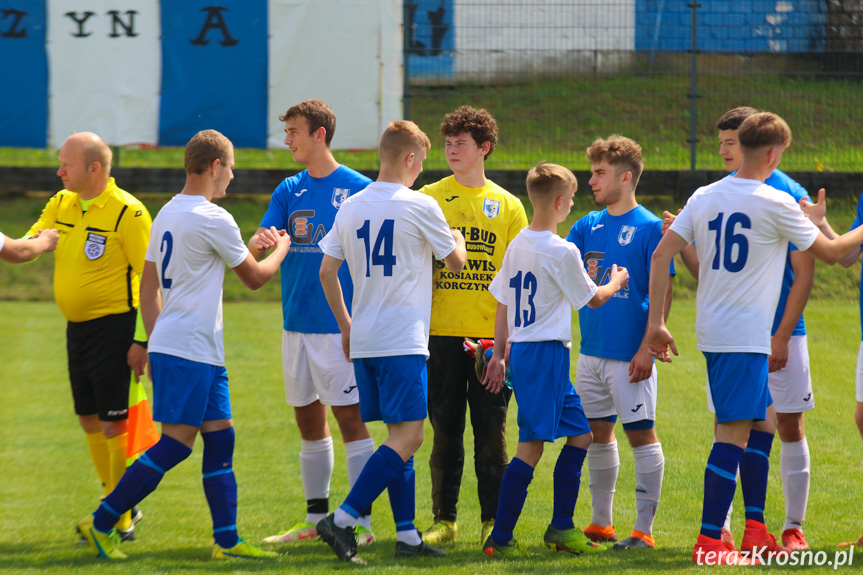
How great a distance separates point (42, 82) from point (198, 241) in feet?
33.2

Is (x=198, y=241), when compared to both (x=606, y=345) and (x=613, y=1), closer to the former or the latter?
(x=606, y=345)

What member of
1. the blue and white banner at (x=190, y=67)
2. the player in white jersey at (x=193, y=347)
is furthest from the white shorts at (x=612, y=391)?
the blue and white banner at (x=190, y=67)

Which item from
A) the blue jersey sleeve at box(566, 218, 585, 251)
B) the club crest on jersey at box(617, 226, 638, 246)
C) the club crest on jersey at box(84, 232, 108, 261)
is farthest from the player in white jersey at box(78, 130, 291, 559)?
the club crest on jersey at box(617, 226, 638, 246)

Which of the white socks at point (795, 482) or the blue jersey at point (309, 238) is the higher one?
the blue jersey at point (309, 238)

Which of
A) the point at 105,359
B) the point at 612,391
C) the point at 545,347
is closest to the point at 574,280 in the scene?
the point at 545,347

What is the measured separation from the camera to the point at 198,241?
390cm

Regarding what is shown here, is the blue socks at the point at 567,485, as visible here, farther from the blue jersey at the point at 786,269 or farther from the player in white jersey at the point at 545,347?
the blue jersey at the point at 786,269

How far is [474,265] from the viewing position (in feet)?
14.7

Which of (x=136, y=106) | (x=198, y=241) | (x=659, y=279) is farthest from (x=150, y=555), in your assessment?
(x=136, y=106)

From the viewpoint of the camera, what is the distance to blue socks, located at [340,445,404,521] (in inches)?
151

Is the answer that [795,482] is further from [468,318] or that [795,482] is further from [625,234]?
[468,318]

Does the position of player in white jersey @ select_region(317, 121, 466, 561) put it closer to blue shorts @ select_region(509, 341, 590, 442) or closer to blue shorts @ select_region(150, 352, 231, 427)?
blue shorts @ select_region(509, 341, 590, 442)

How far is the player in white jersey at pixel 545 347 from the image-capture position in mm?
3926

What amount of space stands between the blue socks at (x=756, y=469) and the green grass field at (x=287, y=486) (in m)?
0.39
